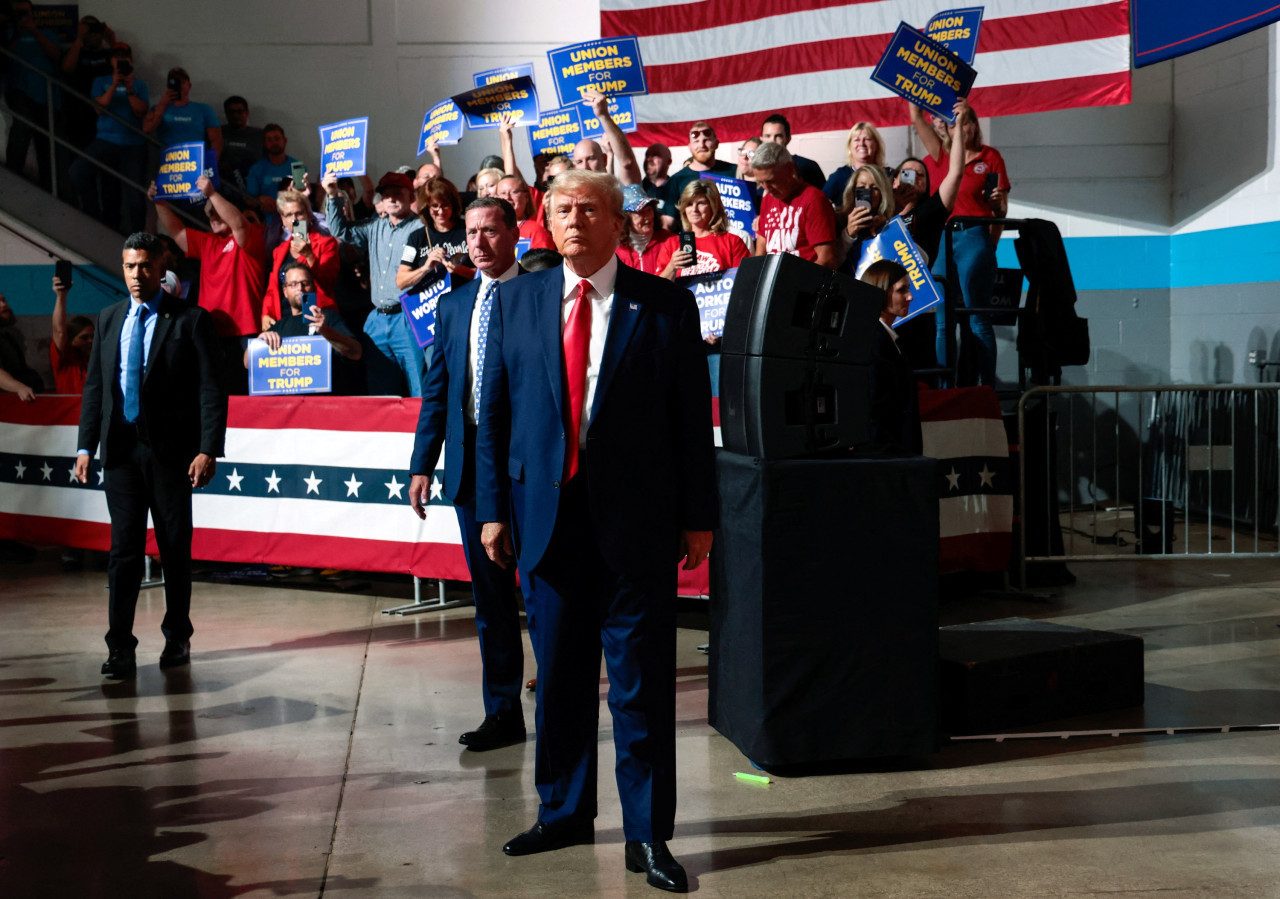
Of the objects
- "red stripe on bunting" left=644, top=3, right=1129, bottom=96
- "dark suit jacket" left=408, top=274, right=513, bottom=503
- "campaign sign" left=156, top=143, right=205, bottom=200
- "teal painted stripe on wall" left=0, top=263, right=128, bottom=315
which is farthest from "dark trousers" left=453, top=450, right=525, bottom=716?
"teal painted stripe on wall" left=0, top=263, right=128, bottom=315

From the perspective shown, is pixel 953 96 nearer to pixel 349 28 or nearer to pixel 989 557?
pixel 989 557

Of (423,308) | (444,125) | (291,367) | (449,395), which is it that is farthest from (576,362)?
(444,125)

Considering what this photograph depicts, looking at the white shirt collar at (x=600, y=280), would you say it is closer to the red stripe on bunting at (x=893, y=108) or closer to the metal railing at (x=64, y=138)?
the red stripe on bunting at (x=893, y=108)

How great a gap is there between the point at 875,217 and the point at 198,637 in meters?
4.78

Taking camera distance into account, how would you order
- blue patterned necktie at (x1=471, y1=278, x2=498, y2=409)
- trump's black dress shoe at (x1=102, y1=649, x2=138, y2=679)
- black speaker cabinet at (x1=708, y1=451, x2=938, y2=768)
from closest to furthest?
black speaker cabinet at (x1=708, y1=451, x2=938, y2=768) → blue patterned necktie at (x1=471, y1=278, x2=498, y2=409) → trump's black dress shoe at (x1=102, y1=649, x2=138, y2=679)

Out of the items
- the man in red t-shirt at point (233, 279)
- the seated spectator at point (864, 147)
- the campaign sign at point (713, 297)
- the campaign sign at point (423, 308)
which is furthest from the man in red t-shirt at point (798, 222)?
the man in red t-shirt at point (233, 279)

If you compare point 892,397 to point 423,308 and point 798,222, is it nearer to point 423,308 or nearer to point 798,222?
point 798,222

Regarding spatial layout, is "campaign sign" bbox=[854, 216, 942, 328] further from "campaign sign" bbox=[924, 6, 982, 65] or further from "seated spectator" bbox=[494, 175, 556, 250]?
"campaign sign" bbox=[924, 6, 982, 65]

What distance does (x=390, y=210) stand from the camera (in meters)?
8.92

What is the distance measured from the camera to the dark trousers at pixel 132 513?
5.95 meters

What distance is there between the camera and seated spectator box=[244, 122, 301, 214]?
1207 cm

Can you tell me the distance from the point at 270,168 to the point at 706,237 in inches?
248

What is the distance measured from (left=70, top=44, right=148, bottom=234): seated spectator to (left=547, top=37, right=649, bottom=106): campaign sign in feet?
17.6

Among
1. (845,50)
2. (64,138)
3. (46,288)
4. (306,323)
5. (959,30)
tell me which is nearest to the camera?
(306,323)
